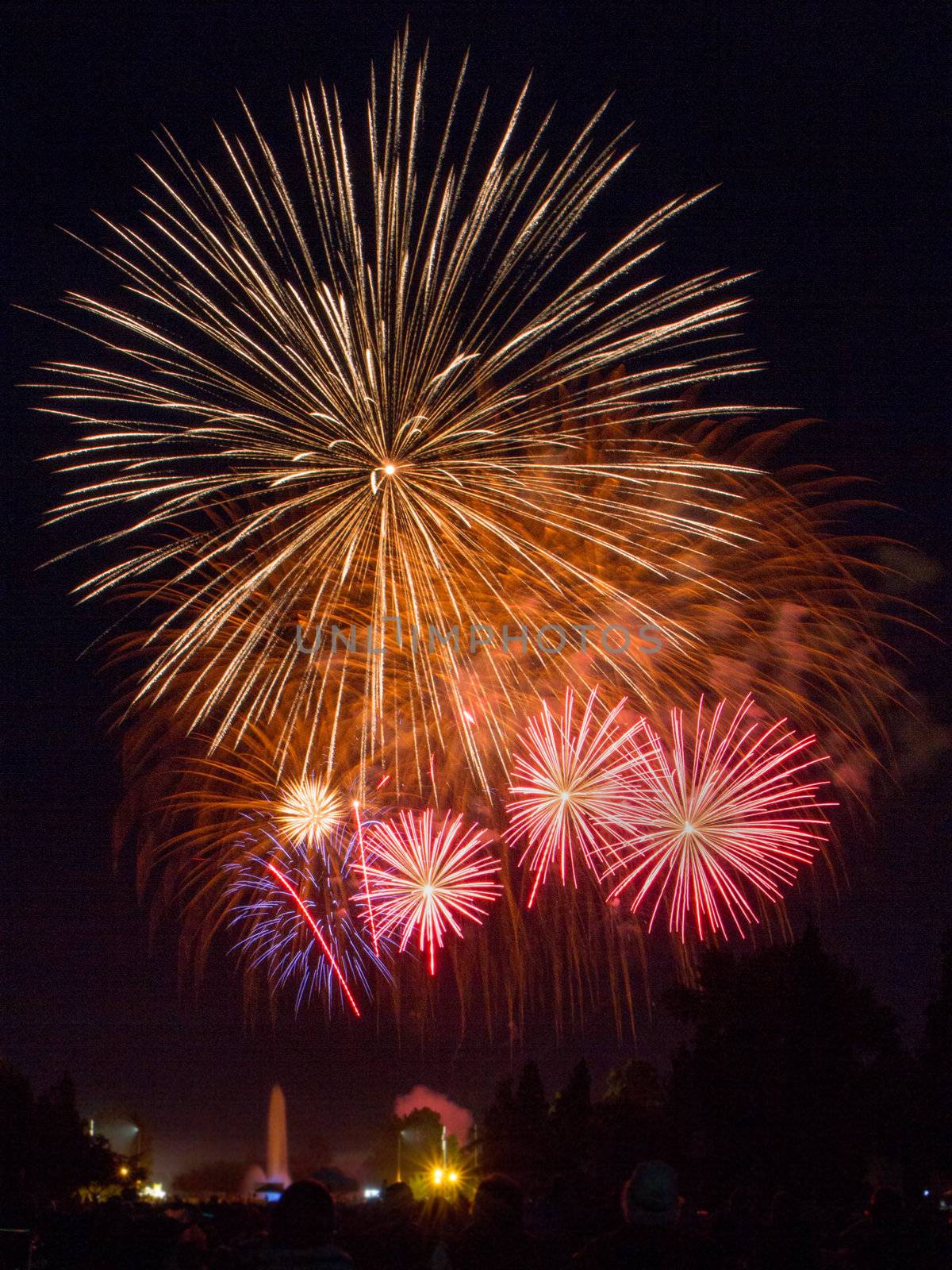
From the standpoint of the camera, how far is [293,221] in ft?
62.2

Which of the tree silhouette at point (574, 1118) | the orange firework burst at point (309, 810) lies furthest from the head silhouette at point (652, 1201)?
the tree silhouette at point (574, 1118)

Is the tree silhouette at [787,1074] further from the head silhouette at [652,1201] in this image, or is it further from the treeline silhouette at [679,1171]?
the head silhouette at [652,1201]

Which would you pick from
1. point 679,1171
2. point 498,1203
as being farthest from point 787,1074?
point 498,1203

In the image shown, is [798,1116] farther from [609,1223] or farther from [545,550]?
[609,1223]

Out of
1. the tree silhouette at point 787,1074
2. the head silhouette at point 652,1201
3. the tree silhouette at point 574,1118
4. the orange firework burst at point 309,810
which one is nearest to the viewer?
the head silhouette at point 652,1201

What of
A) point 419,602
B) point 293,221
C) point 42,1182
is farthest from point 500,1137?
point 293,221

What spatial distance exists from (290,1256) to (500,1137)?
77.5m

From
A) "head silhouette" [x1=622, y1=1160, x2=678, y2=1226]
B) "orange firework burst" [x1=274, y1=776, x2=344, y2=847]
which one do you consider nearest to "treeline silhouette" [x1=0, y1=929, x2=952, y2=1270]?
"head silhouette" [x1=622, y1=1160, x2=678, y2=1226]

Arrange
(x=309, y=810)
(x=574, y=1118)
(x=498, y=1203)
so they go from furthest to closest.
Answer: (x=574, y=1118)
(x=309, y=810)
(x=498, y=1203)

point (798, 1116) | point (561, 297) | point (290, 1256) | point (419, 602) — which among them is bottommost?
point (290, 1256)

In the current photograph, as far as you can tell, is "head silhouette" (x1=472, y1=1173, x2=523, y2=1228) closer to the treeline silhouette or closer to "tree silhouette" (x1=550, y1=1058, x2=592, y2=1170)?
the treeline silhouette

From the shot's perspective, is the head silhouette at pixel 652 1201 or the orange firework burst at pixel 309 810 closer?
the head silhouette at pixel 652 1201

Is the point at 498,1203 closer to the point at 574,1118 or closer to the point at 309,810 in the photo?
the point at 309,810

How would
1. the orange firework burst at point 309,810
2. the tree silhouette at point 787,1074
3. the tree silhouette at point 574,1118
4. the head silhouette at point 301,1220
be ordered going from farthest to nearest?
the tree silhouette at point 574,1118, the tree silhouette at point 787,1074, the orange firework burst at point 309,810, the head silhouette at point 301,1220
